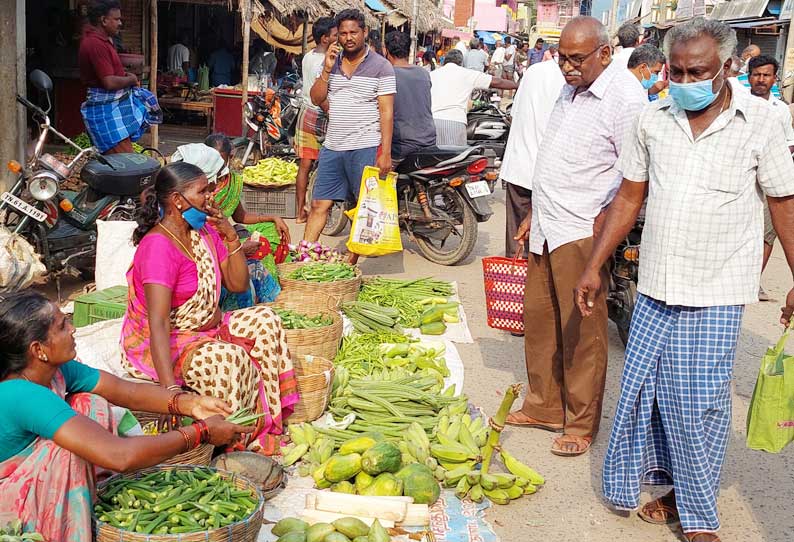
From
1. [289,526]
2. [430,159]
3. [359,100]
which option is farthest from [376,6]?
[289,526]

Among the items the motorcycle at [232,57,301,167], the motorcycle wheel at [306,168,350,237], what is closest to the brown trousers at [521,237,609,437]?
the motorcycle wheel at [306,168,350,237]

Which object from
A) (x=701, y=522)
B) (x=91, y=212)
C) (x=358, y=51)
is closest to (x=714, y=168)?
(x=701, y=522)

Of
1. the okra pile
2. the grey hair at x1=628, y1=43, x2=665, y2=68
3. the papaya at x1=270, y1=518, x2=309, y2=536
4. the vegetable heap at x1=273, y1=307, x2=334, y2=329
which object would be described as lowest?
the papaya at x1=270, y1=518, x2=309, y2=536

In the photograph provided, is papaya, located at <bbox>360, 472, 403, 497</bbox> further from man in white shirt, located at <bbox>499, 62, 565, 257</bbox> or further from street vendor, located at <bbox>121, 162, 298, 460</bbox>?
man in white shirt, located at <bbox>499, 62, 565, 257</bbox>

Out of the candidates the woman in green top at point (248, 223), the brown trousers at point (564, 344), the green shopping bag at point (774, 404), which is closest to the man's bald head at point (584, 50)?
Result: the brown trousers at point (564, 344)

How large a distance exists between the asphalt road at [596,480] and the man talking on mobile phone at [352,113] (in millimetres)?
1759

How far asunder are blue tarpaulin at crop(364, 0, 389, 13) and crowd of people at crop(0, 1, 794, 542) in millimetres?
17293

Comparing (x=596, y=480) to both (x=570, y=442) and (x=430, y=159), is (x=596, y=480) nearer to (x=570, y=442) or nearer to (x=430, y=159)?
(x=570, y=442)

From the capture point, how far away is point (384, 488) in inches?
153

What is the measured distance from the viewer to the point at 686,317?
3.69 metres

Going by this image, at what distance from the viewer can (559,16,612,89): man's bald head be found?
173 inches

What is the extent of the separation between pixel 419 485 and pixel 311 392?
3.39ft

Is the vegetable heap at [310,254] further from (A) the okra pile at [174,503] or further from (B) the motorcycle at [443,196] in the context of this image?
(A) the okra pile at [174,503]

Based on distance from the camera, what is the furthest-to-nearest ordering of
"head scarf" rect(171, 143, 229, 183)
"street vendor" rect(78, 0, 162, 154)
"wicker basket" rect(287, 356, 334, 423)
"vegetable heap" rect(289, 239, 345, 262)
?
"street vendor" rect(78, 0, 162, 154) → "vegetable heap" rect(289, 239, 345, 262) → "head scarf" rect(171, 143, 229, 183) → "wicker basket" rect(287, 356, 334, 423)
